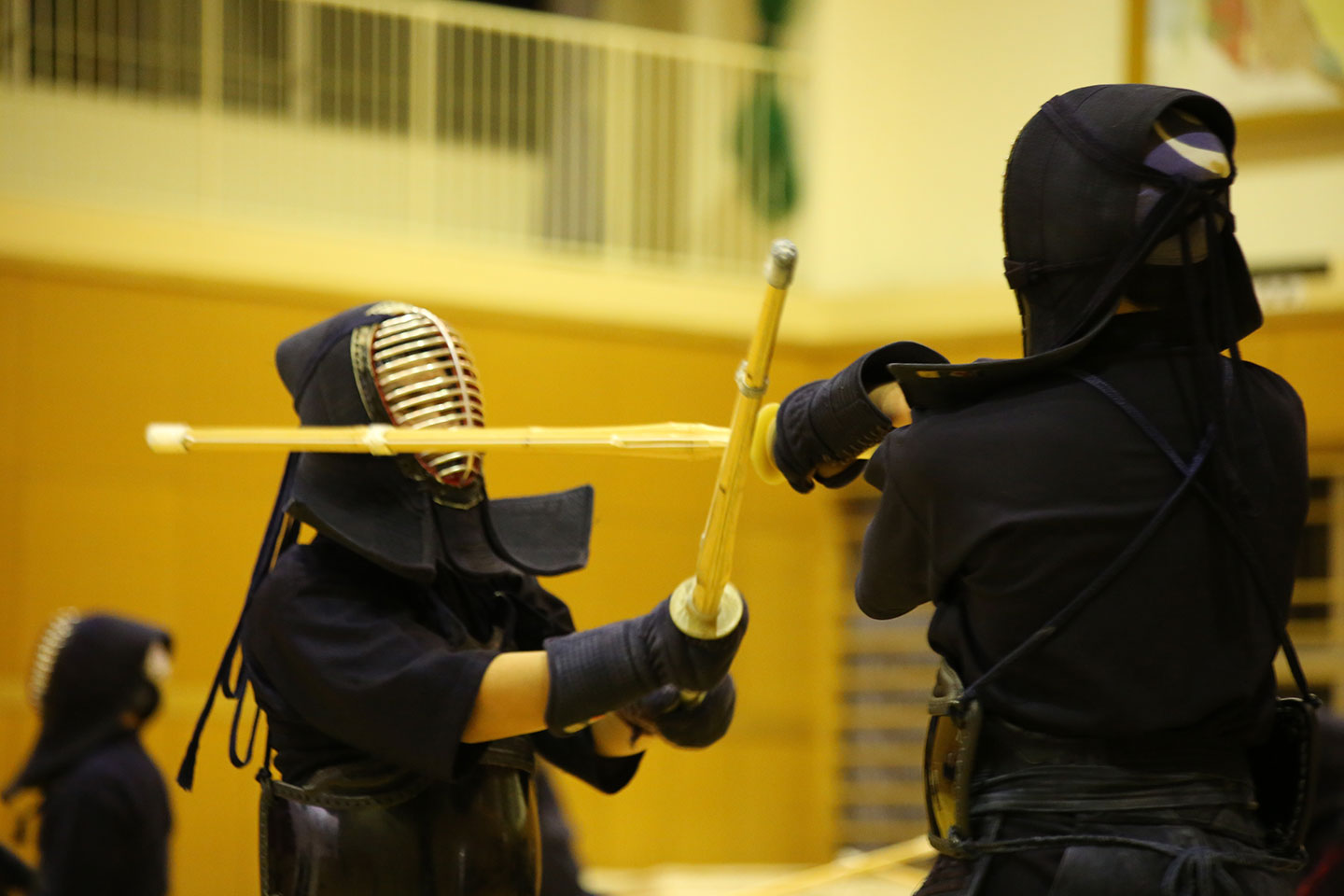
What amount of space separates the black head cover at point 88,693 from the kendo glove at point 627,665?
2.78 m

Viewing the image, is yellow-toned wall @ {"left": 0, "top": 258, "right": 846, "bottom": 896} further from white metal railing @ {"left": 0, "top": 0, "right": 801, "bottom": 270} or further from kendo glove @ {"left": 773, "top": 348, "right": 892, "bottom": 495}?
kendo glove @ {"left": 773, "top": 348, "right": 892, "bottom": 495}

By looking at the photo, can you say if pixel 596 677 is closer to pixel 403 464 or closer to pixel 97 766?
pixel 403 464

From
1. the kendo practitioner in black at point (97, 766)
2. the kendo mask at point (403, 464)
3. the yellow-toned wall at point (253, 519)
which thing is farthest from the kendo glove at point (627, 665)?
the yellow-toned wall at point (253, 519)

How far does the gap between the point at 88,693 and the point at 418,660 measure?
2746 mm

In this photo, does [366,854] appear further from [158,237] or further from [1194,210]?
[158,237]

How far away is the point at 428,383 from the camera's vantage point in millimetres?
2514

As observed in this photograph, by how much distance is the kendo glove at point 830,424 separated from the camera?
1.98 meters

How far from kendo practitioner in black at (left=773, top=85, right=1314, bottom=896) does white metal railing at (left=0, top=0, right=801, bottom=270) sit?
6.61 meters

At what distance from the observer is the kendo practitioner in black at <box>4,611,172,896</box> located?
4.09m

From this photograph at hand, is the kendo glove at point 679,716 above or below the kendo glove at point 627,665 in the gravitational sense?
below

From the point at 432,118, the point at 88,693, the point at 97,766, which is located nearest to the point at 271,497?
the point at 432,118

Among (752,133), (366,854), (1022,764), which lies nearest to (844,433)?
(1022,764)

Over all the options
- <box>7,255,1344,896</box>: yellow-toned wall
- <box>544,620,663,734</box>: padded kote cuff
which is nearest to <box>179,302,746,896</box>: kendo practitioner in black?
<box>544,620,663,734</box>: padded kote cuff

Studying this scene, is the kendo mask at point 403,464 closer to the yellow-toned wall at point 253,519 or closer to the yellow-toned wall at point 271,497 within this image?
the yellow-toned wall at point 271,497
